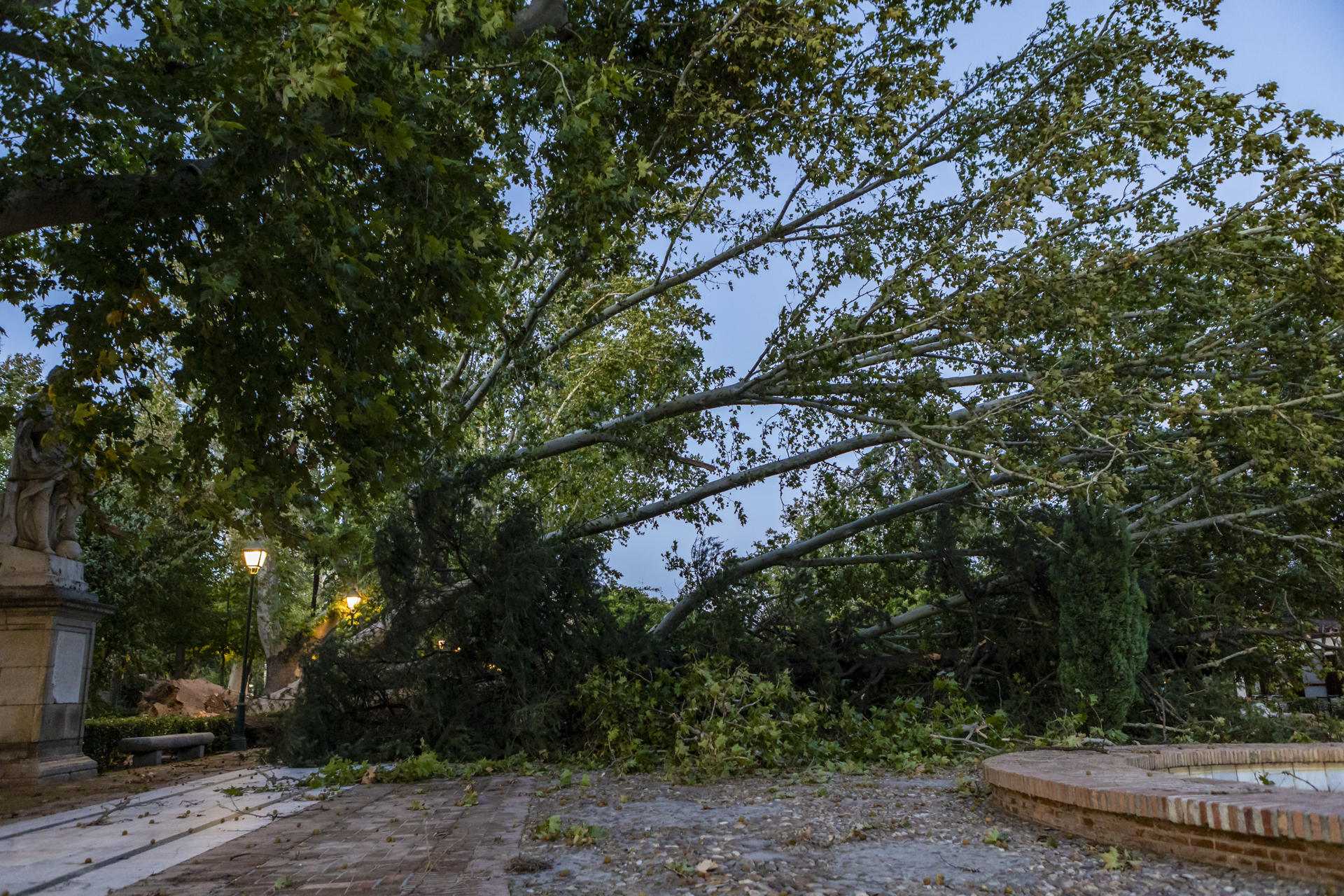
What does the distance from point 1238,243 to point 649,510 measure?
780 cm

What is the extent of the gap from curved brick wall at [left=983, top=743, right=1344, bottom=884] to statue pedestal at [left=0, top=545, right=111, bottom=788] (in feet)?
33.8

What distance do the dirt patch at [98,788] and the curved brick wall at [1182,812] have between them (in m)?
7.69

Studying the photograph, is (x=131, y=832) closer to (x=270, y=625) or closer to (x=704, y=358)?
(x=704, y=358)

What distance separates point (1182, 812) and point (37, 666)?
1161cm

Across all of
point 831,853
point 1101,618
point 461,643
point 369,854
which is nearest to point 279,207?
point 369,854

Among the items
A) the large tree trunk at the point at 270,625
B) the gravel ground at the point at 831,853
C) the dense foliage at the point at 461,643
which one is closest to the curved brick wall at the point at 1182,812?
the gravel ground at the point at 831,853

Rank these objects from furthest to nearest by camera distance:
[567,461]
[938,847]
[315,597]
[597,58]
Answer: [315,597] < [567,461] < [597,58] < [938,847]

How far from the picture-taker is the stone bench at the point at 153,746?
514 inches

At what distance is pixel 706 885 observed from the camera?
14.2 ft

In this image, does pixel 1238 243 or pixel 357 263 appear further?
pixel 1238 243

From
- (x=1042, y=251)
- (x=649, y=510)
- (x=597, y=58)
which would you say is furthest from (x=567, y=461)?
(x=1042, y=251)

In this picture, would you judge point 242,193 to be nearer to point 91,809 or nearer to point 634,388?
point 91,809

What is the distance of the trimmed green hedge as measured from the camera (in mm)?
13078

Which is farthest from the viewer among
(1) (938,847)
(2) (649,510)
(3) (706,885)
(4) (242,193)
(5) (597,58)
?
(2) (649,510)
